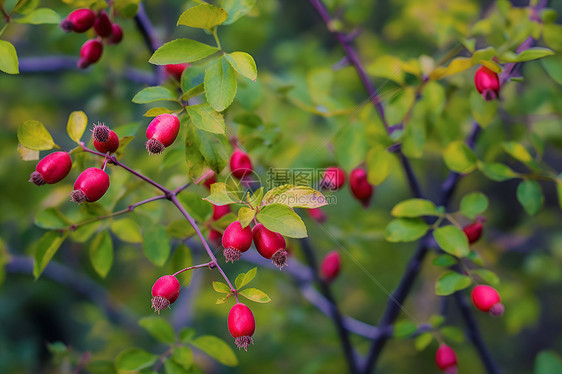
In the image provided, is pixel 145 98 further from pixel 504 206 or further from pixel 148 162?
pixel 504 206

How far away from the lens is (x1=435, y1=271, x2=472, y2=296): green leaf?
1.17 metres

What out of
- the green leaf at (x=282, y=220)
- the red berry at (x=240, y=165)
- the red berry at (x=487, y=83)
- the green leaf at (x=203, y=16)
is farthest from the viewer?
the red berry at (x=240, y=165)

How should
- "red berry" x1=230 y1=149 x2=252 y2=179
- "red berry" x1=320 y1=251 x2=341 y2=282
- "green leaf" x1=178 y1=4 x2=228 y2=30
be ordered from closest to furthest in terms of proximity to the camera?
"green leaf" x1=178 y1=4 x2=228 y2=30 → "red berry" x1=230 y1=149 x2=252 y2=179 → "red berry" x1=320 y1=251 x2=341 y2=282

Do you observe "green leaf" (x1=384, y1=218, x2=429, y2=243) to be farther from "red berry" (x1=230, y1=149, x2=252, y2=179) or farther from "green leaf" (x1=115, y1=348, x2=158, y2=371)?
"green leaf" (x1=115, y1=348, x2=158, y2=371)

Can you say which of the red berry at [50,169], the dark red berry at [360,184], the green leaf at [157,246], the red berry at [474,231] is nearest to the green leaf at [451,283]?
the red berry at [474,231]

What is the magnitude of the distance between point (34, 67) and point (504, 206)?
3.84 metres

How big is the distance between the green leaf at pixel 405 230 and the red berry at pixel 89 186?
774 millimetres

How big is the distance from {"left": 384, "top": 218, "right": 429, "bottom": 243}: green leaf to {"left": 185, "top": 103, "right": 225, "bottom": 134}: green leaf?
2.00 ft

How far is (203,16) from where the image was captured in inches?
38.3

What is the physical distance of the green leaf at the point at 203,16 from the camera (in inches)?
37.2

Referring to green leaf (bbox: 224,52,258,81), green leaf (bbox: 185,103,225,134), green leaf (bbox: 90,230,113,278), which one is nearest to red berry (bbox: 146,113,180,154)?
green leaf (bbox: 185,103,225,134)

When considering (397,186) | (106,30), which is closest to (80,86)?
(106,30)

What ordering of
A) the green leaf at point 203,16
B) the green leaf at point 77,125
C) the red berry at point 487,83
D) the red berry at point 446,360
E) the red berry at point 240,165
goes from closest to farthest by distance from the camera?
the green leaf at point 203,16 → the green leaf at point 77,125 → the red berry at point 487,83 → the red berry at point 240,165 → the red berry at point 446,360

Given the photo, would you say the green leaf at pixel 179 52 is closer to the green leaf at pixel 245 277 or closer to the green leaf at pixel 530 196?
the green leaf at pixel 245 277
